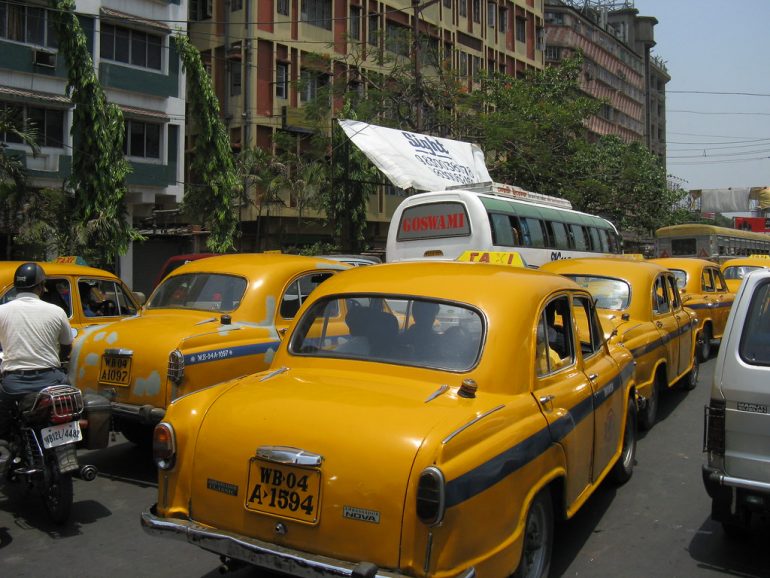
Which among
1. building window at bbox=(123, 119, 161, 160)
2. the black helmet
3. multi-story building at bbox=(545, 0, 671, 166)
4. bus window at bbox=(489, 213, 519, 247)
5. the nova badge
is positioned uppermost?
multi-story building at bbox=(545, 0, 671, 166)

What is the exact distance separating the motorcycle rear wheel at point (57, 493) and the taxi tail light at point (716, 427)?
166 inches

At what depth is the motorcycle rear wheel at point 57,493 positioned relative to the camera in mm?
4980

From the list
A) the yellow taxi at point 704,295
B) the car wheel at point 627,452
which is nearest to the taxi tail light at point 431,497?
the car wheel at point 627,452

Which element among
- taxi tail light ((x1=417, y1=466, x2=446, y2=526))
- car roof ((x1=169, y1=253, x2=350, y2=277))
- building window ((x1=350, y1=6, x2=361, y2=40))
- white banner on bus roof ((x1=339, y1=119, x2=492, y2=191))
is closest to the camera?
taxi tail light ((x1=417, y1=466, x2=446, y2=526))

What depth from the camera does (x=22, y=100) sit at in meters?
20.1

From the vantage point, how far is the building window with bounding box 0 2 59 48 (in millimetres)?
19953

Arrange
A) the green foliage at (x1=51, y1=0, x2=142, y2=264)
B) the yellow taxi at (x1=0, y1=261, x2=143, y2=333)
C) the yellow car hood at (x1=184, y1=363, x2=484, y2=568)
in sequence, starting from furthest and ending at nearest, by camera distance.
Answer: the green foliage at (x1=51, y1=0, x2=142, y2=264)
the yellow taxi at (x1=0, y1=261, x2=143, y2=333)
the yellow car hood at (x1=184, y1=363, x2=484, y2=568)

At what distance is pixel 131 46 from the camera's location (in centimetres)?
2298

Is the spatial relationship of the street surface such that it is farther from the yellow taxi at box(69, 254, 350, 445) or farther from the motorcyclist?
the motorcyclist

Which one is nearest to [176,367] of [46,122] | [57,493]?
[57,493]

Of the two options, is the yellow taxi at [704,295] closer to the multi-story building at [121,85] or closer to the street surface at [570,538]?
the street surface at [570,538]

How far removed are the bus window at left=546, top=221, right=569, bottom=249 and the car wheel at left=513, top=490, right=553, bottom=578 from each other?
577 inches

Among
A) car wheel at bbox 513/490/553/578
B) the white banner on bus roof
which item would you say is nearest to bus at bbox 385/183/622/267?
the white banner on bus roof

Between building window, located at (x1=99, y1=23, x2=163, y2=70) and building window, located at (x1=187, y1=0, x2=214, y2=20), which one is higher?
building window, located at (x1=187, y1=0, x2=214, y2=20)
